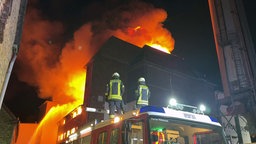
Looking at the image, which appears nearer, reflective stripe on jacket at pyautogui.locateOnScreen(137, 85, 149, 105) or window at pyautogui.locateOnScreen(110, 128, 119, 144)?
window at pyautogui.locateOnScreen(110, 128, 119, 144)

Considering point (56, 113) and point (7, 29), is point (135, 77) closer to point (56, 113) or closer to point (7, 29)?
point (56, 113)

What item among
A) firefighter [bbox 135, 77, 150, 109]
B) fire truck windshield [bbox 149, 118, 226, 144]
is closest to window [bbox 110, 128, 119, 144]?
fire truck windshield [bbox 149, 118, 226, 144]

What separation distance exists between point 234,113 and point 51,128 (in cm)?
1485

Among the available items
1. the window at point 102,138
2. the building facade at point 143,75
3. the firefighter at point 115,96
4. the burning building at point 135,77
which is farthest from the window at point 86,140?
the building facade at point 143,75

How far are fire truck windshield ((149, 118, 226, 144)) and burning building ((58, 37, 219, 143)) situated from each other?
1115 centimetres

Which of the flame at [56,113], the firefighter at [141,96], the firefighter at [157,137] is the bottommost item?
the firefighter at [157,137]

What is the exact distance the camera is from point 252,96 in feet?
49.0

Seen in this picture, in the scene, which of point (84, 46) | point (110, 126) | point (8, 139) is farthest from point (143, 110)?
point (84, 46)

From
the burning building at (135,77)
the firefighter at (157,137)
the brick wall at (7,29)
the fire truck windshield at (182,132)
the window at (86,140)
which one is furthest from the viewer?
the burning building at (135,77)

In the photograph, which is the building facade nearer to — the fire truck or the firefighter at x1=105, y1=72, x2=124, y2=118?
the firefighter at x1=105, y1=72, x2=124, y2=118

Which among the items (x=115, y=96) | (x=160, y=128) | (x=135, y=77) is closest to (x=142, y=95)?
(x=115, y=96)

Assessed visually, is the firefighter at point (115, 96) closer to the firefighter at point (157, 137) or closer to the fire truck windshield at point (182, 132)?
the fire truck windshield at point (182, 132)

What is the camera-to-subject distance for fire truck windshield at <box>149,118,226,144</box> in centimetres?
411

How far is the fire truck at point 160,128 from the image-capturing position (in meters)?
4.06
